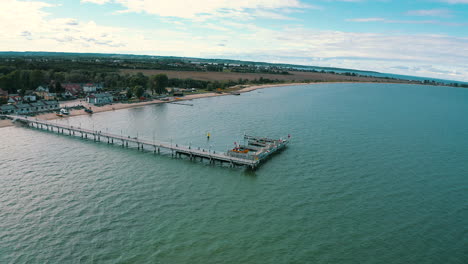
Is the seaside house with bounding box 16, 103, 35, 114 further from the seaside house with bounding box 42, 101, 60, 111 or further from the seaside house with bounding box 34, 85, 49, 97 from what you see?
the seaside house with bounding box 34, 85, 49, 97

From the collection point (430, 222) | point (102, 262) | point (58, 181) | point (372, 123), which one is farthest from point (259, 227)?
point (372, 123)

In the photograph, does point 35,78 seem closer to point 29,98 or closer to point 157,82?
point 29,98

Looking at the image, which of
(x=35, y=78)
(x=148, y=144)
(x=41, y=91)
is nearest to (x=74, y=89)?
(x=41, y=91)

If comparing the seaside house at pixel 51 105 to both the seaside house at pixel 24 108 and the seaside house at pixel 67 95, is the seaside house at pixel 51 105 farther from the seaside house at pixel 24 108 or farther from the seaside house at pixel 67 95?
the seaside house at pixel 67 95

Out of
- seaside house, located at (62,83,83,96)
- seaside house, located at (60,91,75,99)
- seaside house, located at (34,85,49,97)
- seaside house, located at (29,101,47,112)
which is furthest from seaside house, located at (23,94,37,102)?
seaside house, located at (62,83,83,96)

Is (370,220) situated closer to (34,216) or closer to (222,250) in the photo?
(222,250)

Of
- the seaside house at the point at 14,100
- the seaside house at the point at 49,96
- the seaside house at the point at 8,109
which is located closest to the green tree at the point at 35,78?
the seaside house at the point at 49,96
